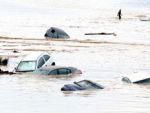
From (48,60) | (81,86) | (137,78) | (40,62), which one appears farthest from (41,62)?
(81,86)

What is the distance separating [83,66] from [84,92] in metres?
13.7

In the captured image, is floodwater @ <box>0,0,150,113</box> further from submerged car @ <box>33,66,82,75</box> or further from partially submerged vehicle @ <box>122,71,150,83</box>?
submerged car @ <box>33,66,82,75</box>

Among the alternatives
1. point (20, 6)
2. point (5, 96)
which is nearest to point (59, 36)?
point (5, 96)

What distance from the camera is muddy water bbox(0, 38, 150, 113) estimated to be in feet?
85.7

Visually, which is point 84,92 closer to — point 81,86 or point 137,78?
point 81,86

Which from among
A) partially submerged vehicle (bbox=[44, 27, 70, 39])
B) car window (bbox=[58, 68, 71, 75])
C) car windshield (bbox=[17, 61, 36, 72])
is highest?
car windshield (bbox=[17, 61, 36, 72])

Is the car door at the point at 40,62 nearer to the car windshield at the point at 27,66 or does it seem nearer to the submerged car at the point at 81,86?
the car windshield at the point at 27,66

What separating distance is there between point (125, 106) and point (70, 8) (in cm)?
11355

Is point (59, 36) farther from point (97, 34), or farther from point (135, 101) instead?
point (135, 101)

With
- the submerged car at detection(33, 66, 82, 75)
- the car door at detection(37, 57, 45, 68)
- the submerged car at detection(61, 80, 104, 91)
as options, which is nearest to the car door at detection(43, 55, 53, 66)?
the car door at detection(37, 57, 45, 68)

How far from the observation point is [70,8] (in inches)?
5492

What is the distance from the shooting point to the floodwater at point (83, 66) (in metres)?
26.7

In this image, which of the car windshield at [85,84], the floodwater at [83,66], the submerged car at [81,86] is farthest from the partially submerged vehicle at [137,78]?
the car windshield at [85,84]

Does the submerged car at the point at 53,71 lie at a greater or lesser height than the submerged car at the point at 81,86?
lesser
